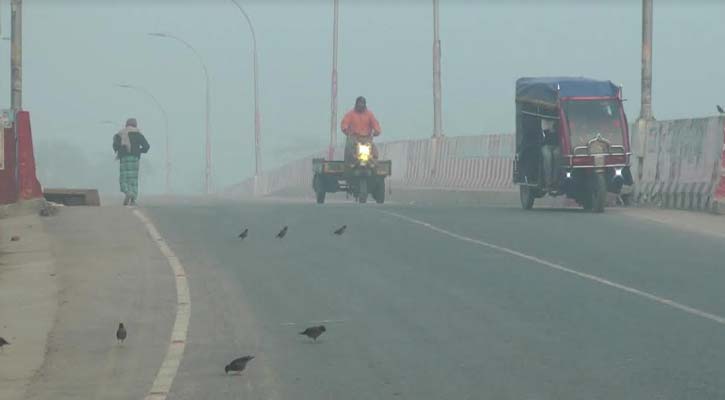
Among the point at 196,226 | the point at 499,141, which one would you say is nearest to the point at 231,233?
the point at 196,226

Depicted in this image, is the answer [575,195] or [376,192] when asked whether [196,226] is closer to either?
[575,195]

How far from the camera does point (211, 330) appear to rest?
1314cm

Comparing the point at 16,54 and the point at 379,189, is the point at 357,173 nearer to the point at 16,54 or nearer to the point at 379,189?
the point at 379,189

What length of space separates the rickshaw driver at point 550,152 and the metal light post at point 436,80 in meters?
18.0

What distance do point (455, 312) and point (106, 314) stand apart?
3.24 metres

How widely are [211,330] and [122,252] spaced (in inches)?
281

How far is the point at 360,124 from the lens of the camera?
36.6 meters

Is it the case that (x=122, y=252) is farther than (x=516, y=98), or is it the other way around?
(x=516, y=98)

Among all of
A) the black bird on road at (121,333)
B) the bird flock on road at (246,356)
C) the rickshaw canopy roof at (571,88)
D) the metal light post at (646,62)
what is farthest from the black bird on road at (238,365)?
the metal light post at (646,62)

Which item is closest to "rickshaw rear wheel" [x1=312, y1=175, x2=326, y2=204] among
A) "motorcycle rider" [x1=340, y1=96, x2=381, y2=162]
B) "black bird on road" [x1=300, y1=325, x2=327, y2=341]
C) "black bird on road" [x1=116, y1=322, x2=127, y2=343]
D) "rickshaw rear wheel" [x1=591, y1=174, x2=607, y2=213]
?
"motorcycle rider" [x1=340, y1=96, x2=381, y2=162]

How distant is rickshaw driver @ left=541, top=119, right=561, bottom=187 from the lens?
100 feet

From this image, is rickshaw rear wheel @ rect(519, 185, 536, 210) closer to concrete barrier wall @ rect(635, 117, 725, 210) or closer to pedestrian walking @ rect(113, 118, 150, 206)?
concrete barrier wall @ rect(635, 117, 725, 210)

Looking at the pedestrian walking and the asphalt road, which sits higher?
the pedestrian walking

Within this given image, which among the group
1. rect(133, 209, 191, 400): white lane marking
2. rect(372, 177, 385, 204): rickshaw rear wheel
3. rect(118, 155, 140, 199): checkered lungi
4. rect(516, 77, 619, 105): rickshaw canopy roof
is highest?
rect(516, 77, 619, 105): rickshaw canopy roof
